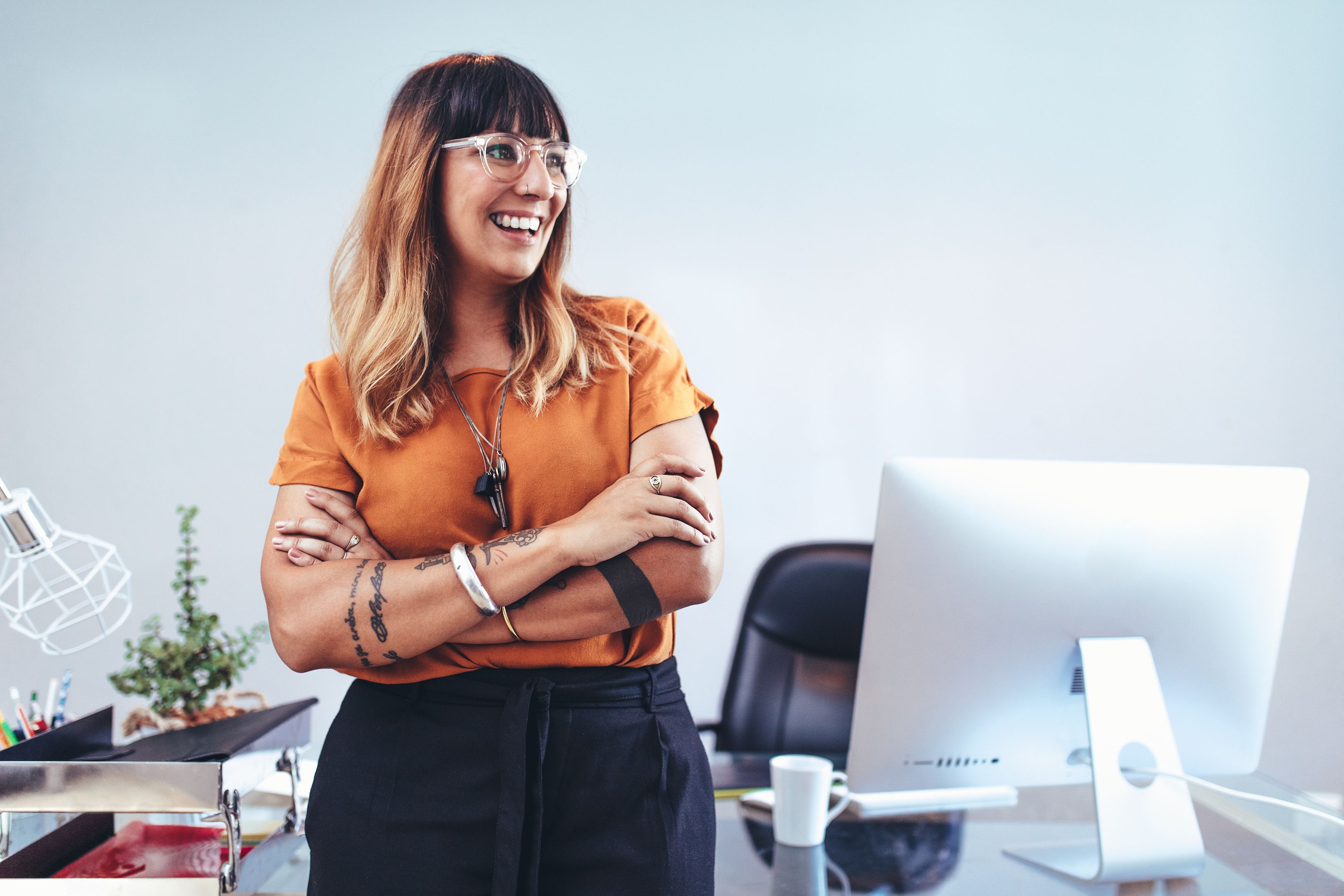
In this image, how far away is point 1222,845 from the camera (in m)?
1.42

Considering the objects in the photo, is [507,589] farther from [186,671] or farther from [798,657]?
[798,657]

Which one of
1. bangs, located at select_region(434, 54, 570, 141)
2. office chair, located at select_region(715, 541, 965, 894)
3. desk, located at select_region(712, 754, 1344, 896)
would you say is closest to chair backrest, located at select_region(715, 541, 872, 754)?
office chair, located at select_region(715, 541, 965, 894)

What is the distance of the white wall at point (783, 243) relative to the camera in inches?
110

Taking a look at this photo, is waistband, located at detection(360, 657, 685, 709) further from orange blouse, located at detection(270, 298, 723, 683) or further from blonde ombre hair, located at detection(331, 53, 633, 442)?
blonde ombre hair, located at detection(331, 53, 633, 442)

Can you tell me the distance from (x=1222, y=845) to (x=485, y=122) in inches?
60.1

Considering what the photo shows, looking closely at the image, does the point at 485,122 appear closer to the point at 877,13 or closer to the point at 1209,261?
the point at 877,13

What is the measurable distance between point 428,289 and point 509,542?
420 millimetres

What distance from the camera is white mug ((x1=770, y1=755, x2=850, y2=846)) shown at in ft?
4.24

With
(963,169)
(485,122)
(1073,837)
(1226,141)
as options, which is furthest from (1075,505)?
(1226,141)

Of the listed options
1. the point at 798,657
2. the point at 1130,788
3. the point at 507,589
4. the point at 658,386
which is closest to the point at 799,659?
the point at 798,657

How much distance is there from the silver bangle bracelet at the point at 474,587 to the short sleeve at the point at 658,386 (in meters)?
0.29

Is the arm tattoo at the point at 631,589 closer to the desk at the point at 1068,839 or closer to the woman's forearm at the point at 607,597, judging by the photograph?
the woman's forearm at the point at 607,597

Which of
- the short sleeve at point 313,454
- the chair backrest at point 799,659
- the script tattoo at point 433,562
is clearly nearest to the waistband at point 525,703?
the script tattoo at point 433,562

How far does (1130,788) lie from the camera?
4.29 ft
